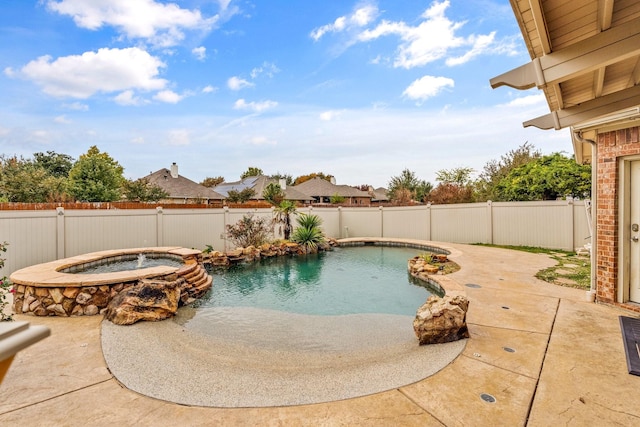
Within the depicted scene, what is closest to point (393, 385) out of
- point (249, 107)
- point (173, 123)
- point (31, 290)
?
point (31, 290)

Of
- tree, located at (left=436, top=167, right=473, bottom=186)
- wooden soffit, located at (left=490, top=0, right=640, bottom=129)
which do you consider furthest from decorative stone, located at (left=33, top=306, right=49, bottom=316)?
tree, located at (left=436, top=167, right=473, bottom=186)

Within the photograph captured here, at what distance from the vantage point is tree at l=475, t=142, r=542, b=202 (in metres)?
20.7

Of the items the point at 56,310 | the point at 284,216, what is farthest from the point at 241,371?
the point at 284,216

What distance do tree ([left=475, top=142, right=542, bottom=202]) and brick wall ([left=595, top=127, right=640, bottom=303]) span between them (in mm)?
16376

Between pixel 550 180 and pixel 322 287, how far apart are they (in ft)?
38.2

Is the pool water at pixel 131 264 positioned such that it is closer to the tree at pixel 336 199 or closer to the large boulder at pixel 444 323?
the large boulder at pixel 444 323

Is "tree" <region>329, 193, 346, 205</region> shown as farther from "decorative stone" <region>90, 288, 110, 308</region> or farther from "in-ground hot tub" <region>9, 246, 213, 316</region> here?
"decorative stone" <region>90, 288, 110, 308</region>

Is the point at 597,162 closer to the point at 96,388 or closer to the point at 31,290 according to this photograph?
the point at 96,388

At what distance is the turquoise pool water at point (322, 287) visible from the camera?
5809 millimetres

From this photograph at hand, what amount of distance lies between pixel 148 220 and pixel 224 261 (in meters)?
2.78

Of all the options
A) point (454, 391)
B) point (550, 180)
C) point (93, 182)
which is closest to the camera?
point (454, 391)

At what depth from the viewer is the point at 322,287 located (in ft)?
23.4

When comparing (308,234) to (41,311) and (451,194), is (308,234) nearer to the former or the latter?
(41,311)

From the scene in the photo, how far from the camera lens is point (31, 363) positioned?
317cm
